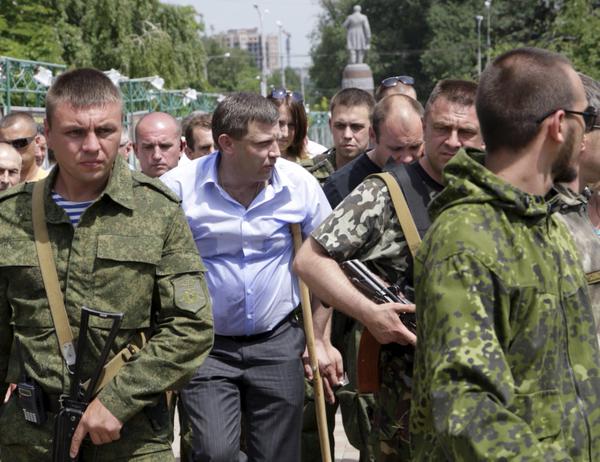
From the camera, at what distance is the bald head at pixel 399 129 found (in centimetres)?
585

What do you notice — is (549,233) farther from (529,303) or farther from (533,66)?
(533,66)

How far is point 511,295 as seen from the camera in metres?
2.65

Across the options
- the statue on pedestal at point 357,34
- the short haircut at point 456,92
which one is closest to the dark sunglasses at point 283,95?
the short haircut at point 456,92

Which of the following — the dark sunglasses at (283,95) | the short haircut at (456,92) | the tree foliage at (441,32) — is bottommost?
the tree foliage at (441,32)

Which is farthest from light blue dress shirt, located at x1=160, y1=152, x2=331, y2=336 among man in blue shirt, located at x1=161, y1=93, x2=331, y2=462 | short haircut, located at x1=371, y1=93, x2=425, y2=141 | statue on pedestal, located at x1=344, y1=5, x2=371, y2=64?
statue on pedestal, located at x1=344, y1=5, x2=371, y2=64

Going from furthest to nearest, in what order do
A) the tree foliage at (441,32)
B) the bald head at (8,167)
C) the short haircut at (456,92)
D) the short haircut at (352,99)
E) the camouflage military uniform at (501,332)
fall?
the tree foliage at (441,32) → the short haircut at (352,99) → the bald head at (8,167) → the short haircut at (456,92) → the camouflage military uniform at (501,332)

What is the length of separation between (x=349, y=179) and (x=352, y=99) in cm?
252

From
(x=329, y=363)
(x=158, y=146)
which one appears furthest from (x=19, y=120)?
(x=329, y=363)

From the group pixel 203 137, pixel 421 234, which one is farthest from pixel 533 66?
pixel 203 137

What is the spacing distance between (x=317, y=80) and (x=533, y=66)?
97.8 metres

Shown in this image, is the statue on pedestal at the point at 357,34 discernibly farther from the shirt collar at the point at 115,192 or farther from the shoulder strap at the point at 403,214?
the shirt collar at the point at 115,192

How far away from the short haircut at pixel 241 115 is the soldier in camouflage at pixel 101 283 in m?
1.64

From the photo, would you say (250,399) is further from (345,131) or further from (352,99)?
(352,99)

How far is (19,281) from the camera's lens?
394 cm
